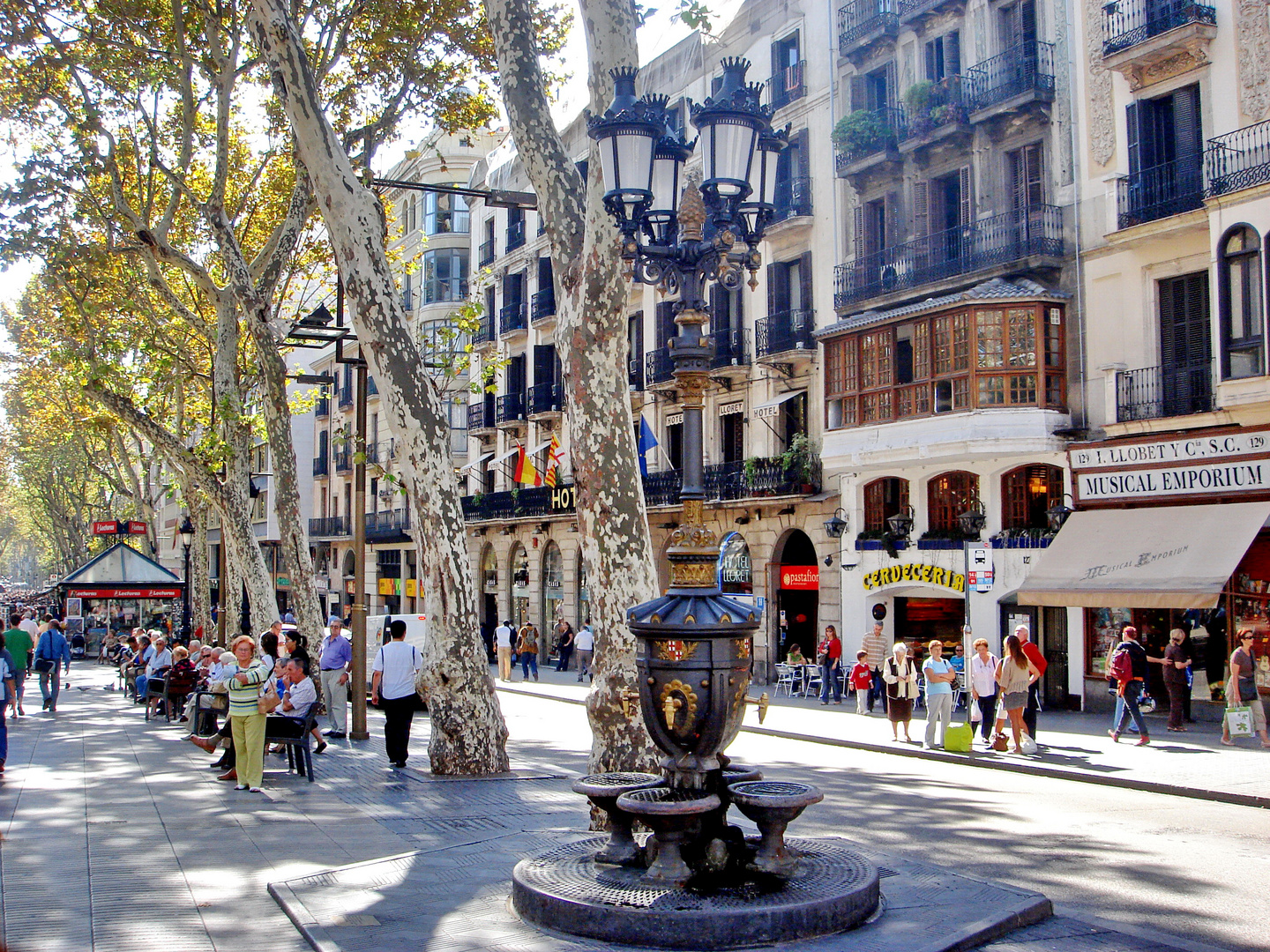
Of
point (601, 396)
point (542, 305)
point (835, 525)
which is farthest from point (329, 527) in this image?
point (601, 396)

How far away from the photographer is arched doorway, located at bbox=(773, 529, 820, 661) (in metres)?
29.4

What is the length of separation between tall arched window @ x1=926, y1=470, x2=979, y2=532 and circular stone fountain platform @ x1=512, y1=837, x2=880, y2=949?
58.9 feet

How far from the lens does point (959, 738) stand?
15922 mm

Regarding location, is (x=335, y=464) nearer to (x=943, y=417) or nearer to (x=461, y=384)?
(x=461, y=384)

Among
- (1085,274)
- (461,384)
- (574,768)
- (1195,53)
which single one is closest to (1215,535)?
(1085,274)

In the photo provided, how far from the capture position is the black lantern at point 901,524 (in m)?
25.1

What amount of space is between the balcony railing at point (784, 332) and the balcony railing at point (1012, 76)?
21.6 feet

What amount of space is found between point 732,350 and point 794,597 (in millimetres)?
6500

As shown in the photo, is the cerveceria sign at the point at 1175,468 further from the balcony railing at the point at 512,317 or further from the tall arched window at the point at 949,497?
the balcony railing at the point at 512,317

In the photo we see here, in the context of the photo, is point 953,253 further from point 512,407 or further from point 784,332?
point 512,407

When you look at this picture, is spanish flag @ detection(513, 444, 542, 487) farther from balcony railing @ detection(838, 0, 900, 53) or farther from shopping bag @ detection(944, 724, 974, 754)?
shopping bag @ detection(944, 724, 974, 754)

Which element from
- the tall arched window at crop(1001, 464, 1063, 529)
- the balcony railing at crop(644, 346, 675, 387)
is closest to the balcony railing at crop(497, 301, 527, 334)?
the balcony railing at crop(644, 346, 675, 387)

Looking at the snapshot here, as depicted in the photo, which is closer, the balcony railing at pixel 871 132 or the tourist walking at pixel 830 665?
the tourist walking at pixel 830 665

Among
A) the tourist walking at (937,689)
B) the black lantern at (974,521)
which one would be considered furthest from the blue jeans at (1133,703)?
the black lantern at (974,521)
